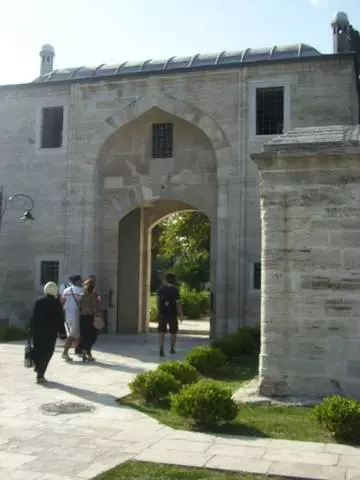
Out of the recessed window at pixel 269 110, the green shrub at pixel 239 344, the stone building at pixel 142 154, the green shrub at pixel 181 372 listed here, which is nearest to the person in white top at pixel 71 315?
the green shrub at pixel 239 344

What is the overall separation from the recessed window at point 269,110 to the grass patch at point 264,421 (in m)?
9.43

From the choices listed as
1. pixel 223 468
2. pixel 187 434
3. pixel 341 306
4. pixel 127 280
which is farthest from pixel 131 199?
pixel 223 468

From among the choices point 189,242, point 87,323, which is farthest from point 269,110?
point 189,242

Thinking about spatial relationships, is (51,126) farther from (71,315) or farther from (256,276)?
(71,315)

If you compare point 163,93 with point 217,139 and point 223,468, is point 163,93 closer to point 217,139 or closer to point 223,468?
point 217,139

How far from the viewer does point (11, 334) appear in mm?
14914

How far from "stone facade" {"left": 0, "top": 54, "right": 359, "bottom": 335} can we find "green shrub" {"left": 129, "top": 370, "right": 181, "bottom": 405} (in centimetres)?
748

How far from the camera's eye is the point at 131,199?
16.9 m

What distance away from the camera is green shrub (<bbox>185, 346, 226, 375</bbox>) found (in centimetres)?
1012

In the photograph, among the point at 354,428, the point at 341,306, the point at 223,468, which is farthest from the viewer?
the point at 341,306

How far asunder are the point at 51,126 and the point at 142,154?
290 centimetres

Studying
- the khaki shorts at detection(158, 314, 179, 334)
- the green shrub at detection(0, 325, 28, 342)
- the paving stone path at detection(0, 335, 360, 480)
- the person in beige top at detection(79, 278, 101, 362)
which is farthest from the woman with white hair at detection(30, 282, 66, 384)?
the green shrub at detection(0, 325, 28, 342)

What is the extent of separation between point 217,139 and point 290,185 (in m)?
7.95

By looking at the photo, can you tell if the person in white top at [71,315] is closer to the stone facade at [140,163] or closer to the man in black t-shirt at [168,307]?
the man in black t-shirt at [168,307]
